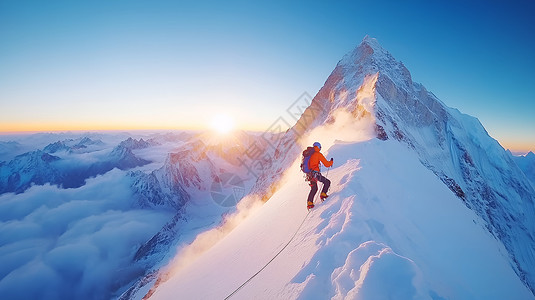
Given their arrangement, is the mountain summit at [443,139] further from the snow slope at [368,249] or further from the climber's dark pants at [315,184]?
the climber's dark pants at [315,184]

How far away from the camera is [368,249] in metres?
5.42

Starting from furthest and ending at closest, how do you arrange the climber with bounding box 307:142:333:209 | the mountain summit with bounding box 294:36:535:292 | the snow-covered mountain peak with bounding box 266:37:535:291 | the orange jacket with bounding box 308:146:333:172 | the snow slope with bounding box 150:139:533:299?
the mountain summit with bounding box 294:36:535:292 < the snow-covered mountain peak with bounding box 266:37:535:291 < the orange jacket with bounding box 308:146:333:172 < the climber with bounding box 307:142:333:209 < the snow slope with bounding box 150:139:533:299

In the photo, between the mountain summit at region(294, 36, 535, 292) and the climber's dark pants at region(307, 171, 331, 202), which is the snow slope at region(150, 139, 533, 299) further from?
the mountain summit at region(294, 36, 535, 292)

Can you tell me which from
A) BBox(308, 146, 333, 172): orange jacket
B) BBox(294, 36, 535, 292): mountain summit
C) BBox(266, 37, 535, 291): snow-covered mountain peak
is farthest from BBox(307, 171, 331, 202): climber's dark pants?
BBox(294, 36, 535, 292): mountain summit

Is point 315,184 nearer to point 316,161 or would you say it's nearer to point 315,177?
point 315,177

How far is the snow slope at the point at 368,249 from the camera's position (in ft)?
15.8

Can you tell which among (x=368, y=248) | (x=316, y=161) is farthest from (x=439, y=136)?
(x=368, y=248)

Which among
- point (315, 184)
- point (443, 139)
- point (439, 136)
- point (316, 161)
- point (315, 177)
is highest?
point (443, 139)

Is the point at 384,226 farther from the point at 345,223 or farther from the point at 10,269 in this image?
the point at 10,269

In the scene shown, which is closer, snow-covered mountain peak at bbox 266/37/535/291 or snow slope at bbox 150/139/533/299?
snow slope at bbox 150/139/533/299

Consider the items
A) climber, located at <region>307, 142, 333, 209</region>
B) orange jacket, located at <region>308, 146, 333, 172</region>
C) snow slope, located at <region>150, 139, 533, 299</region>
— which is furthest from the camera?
orange jacket, located at <region>308, 146, 333, 172</region>

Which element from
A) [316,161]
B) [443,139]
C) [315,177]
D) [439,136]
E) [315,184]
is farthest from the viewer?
[443,139]

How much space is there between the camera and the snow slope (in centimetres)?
482

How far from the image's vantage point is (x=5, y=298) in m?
143
